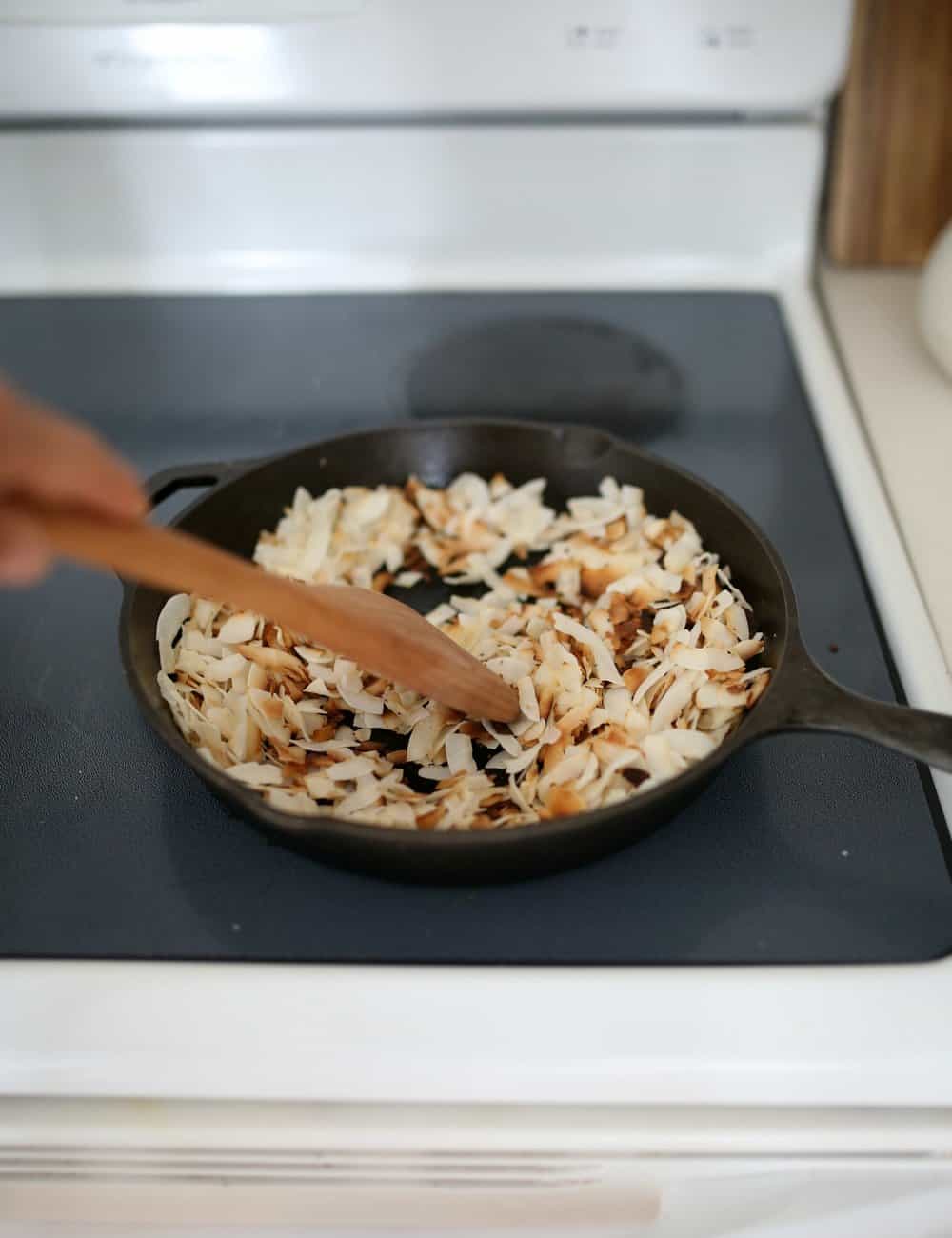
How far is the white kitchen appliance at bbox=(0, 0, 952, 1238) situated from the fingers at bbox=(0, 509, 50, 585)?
0.21 m

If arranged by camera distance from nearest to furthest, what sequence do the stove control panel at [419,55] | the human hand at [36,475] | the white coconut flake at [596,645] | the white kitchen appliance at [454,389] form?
the human hand at [36,475]
the white kitchen appliance at [454,389]
the white coconut flake at [596,645]
the stove control panel at [419,55]

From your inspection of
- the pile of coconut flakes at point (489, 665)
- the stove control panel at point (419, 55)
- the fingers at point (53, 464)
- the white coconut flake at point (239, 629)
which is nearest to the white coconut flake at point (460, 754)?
the pile of coconut flakes at point (489, 665)

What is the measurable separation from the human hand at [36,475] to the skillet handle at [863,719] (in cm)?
27

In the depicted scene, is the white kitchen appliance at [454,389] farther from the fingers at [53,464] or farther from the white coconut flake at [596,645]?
the fingers at [53,464]

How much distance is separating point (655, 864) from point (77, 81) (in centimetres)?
63

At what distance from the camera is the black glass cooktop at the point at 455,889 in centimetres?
48

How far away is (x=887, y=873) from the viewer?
1.64 feet

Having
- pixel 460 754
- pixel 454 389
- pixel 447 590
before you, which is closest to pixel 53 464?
pixel 460 754

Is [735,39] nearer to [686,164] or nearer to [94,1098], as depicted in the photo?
[686,164]

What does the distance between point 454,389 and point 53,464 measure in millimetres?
513

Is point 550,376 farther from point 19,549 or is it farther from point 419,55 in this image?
point 19,549

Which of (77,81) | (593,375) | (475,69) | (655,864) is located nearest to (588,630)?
(655,864)

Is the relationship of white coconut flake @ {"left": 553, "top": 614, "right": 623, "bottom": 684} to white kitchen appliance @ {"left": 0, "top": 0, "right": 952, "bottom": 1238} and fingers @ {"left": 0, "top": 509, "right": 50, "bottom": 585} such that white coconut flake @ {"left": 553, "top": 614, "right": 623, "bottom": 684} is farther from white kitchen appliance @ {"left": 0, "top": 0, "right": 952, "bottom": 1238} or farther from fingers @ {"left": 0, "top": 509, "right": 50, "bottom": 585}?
fingers @ {"left": 0, "top": 509, "right": 50, "bottom": 585}

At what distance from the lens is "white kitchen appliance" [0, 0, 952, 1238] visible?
447 millimetres
